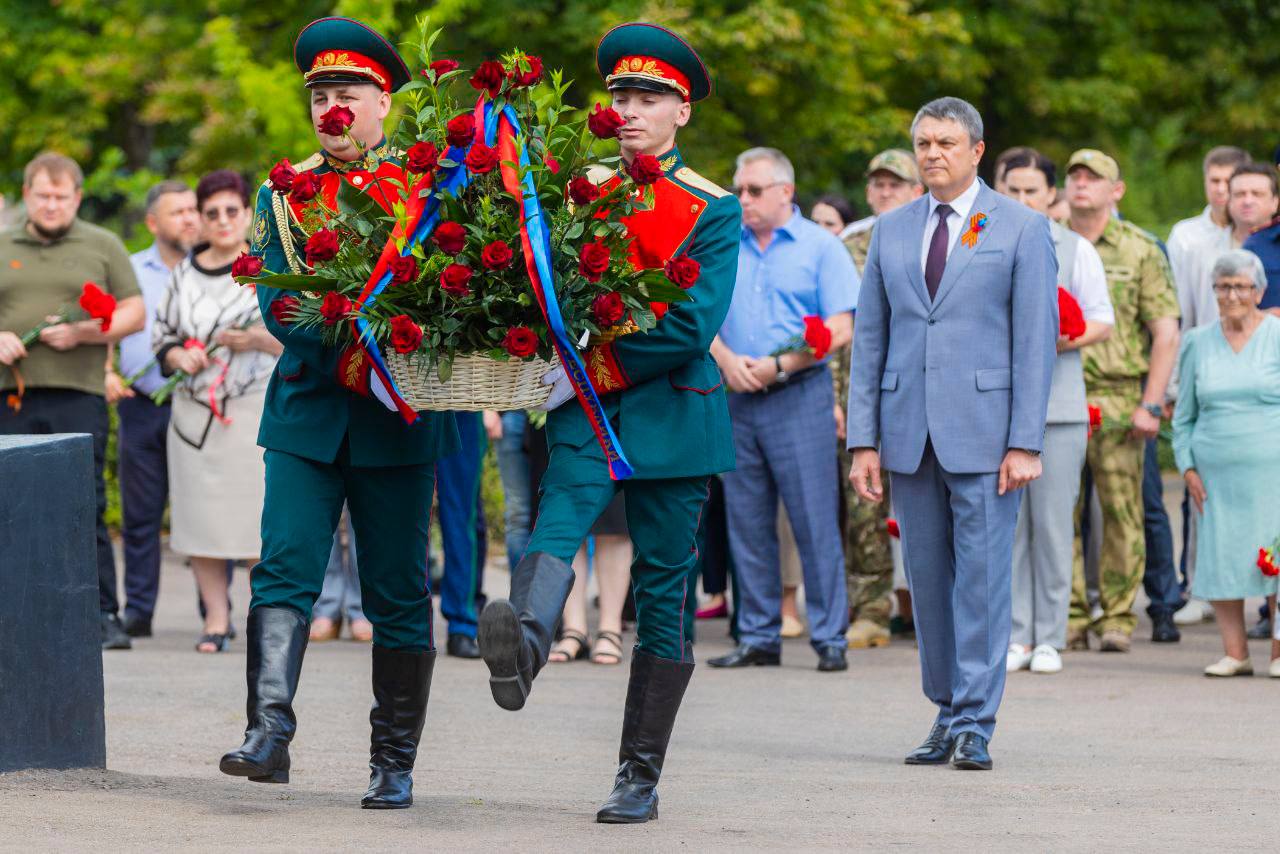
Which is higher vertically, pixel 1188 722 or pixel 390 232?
pixel 390 232

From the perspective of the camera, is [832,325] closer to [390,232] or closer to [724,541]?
[724,541]

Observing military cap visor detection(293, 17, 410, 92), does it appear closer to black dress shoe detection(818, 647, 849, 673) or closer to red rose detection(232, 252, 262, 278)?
red rose detection(232, 252, 262, 278)

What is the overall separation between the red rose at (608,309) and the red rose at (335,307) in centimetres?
66

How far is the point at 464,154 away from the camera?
5594mm

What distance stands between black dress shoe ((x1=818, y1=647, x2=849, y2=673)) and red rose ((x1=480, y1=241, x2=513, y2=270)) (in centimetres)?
515

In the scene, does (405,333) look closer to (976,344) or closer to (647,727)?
(647,727)

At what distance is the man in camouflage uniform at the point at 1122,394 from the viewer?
1090 centimetres

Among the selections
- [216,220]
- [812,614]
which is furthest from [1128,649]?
[216,220]

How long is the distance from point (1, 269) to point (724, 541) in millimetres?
4367

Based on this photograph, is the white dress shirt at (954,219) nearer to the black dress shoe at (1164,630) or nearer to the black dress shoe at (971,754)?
the black dress shoe at (971,754)

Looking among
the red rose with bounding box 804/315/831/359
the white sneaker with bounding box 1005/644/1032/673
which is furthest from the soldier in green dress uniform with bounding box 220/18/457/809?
the white sneaker with bounding box 1005/644/1032/673

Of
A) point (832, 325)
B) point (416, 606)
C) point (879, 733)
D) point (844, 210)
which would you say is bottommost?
point (879, 733)

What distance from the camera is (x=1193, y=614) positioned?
12352 millimetres

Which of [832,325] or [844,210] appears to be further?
[844,210]
